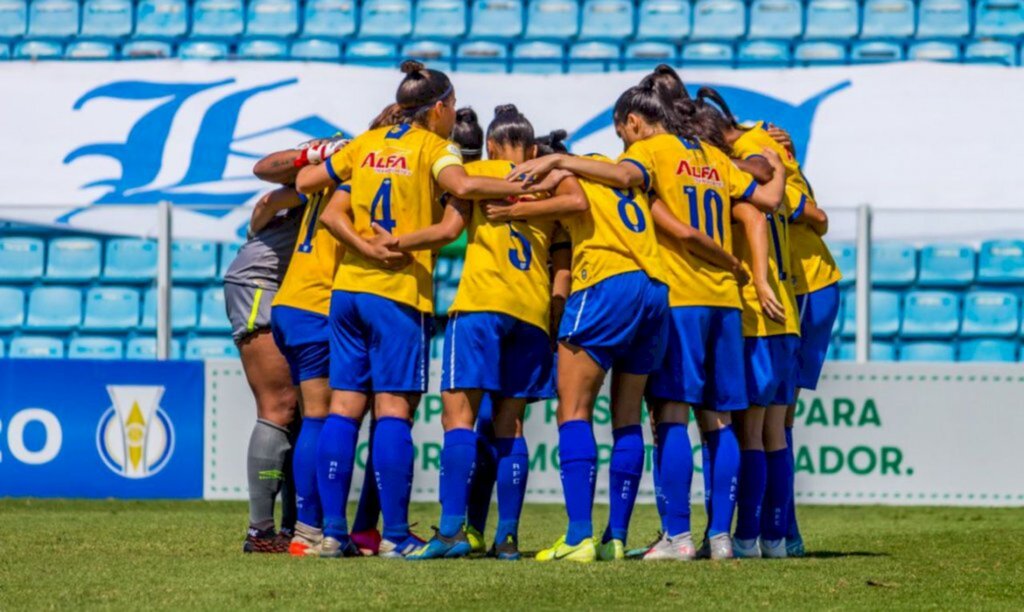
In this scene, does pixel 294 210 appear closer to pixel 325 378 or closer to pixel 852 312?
pixel 325 378

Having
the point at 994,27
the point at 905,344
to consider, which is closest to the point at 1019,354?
the point at 905,344

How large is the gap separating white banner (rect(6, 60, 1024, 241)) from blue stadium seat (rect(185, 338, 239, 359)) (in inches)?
69.3

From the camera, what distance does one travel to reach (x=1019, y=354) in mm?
10352

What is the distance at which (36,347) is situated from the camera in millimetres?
10875

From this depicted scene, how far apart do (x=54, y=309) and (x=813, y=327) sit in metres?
5.79

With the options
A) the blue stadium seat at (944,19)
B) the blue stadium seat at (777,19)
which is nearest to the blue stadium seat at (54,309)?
the blue stadium seat at (777,19)

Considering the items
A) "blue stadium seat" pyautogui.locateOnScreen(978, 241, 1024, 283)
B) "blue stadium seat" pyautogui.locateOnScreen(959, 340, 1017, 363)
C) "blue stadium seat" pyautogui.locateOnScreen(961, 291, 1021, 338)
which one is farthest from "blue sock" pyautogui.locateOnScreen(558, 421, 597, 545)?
"blue stadium seat" pyautogui.locateOnScreen(961, 291, 1021, 338)

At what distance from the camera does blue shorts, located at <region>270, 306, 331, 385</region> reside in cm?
646

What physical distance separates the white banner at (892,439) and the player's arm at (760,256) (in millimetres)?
3566

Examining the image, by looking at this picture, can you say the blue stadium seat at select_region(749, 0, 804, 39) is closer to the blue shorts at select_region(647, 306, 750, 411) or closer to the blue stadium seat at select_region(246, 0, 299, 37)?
the blue stadium seat at select_region(246, 0, 299, 37)

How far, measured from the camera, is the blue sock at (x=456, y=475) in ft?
20.2

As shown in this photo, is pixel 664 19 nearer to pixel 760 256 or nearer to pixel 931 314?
pixel 931 314

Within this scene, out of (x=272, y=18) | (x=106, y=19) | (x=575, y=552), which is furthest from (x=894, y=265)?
(x=106, y=19)

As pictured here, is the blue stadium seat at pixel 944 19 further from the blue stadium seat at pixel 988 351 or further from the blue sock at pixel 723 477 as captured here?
the blue sock at pixel 723 477
